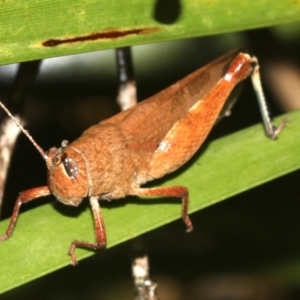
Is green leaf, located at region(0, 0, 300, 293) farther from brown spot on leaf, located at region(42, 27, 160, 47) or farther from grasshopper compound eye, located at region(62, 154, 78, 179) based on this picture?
grasshopper compound eye, located at region(62, 154, 78, 179)

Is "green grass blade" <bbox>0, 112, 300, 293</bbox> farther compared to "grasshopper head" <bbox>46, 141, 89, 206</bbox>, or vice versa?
"grasshopper head" <bbox>46, 141, 89, 206</bbox>

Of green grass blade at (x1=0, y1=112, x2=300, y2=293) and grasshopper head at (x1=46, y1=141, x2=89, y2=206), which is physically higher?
grasshopper head at (x1=46, y1=141, x2=89, y2=206)

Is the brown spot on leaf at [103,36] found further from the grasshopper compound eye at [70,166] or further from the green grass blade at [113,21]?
the grasshopper compound eye at [70,166]

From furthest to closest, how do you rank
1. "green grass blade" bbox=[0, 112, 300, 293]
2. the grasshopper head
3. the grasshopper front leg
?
the grasshopper head, the grasshopper front leg, "green grass blade" bbox=[0, 112, 300, 293]

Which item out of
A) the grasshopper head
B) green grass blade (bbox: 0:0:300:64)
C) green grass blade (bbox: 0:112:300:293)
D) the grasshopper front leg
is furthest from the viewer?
the grasshopper head

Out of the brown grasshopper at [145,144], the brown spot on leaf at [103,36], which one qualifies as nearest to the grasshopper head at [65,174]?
the brown grasshopper at [145,144]

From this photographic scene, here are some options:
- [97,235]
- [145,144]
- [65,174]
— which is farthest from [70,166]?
[145,144]

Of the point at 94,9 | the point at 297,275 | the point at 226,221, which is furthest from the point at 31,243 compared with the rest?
the point at 297,275

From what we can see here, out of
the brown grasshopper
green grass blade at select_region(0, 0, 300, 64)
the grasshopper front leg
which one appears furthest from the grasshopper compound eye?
green grass blade at select_region(0, 0, 300, 64)
